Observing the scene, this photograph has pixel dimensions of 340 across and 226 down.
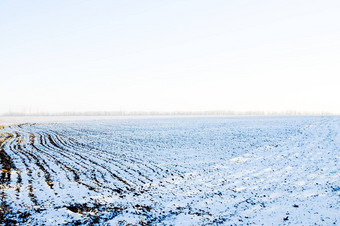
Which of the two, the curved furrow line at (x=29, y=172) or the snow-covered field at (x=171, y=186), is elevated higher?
the curved furrow line at (x=29, y=172)

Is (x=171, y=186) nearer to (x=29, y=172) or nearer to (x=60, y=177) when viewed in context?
(x=60, y=177)

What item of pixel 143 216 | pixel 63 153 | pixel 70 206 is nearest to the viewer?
pixel 143 216

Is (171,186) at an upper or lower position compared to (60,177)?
lower

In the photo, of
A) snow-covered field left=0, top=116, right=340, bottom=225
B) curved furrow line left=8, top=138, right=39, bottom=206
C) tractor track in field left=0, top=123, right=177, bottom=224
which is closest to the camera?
snow-covered field left=0, top=116, right=340, bottom=225

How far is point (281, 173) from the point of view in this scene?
16.2 metres

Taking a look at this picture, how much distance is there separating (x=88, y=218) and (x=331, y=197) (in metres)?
11.2

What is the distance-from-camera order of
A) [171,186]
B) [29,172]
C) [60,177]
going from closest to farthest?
[171,186]
[60,177]
[29,172]

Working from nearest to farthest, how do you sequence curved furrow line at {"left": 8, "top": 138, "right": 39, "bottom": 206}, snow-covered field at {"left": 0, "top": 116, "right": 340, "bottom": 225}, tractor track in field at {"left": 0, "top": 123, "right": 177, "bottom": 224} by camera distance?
snow-covered field at {"left": 0, "top": 116, "right": 340, "bottom": 225}
tractor track in field at {"left": 0, "top": 123, "right": 177, "bottom": 224}
curved furrow line at {"left": 8, "top": 138, "right": 39, "bottom": 206}

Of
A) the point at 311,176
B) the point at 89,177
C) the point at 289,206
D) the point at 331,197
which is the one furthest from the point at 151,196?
the point at 311,176

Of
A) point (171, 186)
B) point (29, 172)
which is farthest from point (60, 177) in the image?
point (171, 186)

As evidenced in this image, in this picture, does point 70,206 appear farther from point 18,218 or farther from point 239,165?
point 239,165

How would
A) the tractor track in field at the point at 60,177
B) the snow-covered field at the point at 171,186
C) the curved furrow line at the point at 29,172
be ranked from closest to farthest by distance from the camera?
the snow-covered field at the point at 171,186 → the tractor track in field at the point at 60,177 → the curved furrow line at the point at 29,172

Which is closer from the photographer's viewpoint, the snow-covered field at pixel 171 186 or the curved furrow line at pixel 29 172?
the snow-covered field at pixel 171 186

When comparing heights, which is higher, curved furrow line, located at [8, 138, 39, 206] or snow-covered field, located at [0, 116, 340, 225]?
curved furrow line, located at [8, 138, 39, 206]
